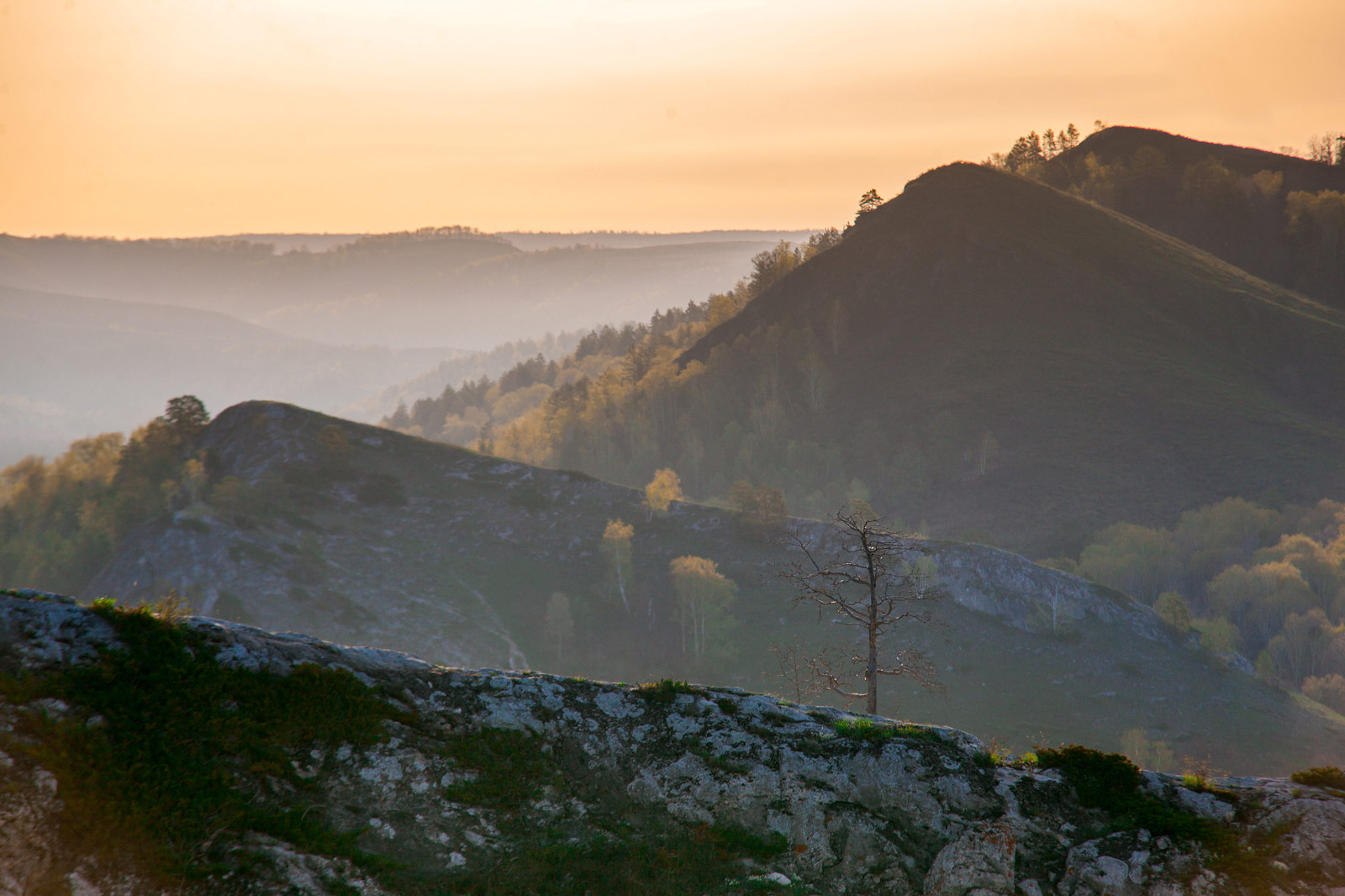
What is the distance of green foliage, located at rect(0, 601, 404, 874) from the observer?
12.5m

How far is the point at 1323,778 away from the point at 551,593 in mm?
84907

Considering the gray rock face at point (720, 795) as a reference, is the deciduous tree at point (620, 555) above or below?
below

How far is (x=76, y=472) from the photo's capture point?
A: 110 m

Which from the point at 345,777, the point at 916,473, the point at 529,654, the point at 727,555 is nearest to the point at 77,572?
the point at 529,654

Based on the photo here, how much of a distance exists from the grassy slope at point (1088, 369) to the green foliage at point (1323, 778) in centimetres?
11825

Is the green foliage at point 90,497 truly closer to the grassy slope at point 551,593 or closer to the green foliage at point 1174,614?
the grassy slope at point 551,593

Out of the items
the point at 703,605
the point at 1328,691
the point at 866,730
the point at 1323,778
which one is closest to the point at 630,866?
the point at 866,730

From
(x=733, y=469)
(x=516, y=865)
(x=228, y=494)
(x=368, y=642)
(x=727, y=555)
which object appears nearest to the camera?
(x=516, y=865)

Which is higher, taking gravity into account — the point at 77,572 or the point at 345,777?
the point at 345,777

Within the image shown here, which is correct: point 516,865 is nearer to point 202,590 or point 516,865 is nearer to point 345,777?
point 345,777

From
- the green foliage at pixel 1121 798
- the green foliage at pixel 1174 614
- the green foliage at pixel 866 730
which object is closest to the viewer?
the green foliage at pixel 1121 798

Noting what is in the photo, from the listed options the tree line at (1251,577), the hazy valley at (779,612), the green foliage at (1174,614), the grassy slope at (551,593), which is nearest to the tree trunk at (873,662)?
the hazy valley at (779,612)

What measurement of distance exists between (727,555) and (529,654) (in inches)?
1208

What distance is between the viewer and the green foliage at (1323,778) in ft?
57.6
